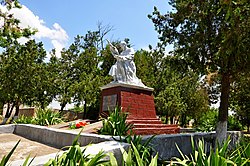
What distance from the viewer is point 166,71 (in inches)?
901

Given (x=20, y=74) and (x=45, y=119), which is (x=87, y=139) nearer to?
(x=45, y=119)

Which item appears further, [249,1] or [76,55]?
[76,55]

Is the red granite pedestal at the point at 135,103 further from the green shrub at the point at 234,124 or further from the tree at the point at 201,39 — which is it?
the green shrub at the point at 234,124

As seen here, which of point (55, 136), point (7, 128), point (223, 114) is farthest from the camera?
point (223, 114)

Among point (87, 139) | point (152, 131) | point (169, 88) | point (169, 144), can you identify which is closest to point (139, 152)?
point (87, 139)

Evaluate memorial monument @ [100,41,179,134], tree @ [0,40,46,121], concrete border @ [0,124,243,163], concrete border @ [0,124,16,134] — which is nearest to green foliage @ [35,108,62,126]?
concrete border @ [0,124,16,134]

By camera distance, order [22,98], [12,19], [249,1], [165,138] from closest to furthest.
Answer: [249,1] → [165,138] → [12,19] → [22,98]

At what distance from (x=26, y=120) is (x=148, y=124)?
586 centimetres

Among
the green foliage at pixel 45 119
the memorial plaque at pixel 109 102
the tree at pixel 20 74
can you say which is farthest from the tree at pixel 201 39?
the tree at pixel 20 74

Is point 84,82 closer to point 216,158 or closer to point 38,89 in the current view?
point 38,89

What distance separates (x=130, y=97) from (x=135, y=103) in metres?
0.34

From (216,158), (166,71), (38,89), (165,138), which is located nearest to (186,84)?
(166,71)

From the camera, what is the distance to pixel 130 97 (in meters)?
10.5

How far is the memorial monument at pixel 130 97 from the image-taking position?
9891mm
